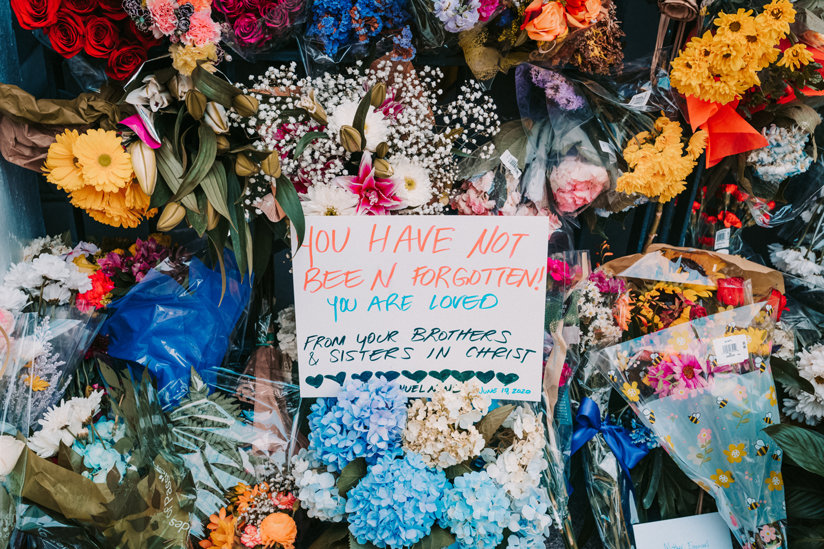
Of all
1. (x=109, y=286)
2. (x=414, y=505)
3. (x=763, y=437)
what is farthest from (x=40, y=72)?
(x=763, y=437)

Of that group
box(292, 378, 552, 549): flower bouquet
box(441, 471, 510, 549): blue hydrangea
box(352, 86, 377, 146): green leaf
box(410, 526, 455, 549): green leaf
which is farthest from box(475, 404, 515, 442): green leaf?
box(352, 86, 377, 146): green leaf

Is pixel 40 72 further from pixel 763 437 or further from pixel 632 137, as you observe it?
pixel 763 437

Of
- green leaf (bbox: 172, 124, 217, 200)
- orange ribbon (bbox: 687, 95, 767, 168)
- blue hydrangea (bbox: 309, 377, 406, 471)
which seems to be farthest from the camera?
orange ribbon (bbox: 687, 95, 767, 168)

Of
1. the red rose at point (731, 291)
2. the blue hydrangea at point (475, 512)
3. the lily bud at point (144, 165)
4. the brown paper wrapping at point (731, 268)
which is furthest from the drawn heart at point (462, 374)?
the lily bud at point (144, 165)

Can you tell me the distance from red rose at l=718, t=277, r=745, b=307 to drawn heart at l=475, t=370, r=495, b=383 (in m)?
0.62

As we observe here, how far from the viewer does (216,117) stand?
119 centimetres

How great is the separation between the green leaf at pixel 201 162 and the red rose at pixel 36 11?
1.23 ft

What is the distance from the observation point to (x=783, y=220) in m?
1.62

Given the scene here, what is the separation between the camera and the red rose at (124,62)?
1271mm

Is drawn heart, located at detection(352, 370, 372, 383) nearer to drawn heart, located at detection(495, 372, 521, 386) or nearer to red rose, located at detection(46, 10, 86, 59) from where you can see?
drawn heart, located at detection(495, 372, 521, 386)

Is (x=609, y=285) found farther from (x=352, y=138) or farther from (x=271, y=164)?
(x=271, y=164)

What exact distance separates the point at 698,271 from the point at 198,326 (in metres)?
1.24

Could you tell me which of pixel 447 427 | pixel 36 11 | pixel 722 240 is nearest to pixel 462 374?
pixel 447 427

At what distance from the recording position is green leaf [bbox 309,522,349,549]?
128 centimetres
